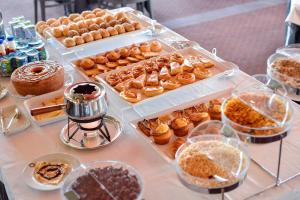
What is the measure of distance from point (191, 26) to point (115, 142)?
278 centimetres

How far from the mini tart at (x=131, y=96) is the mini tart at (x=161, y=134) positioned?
22 centimetres

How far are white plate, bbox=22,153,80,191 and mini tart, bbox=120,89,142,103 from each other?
1.08ft

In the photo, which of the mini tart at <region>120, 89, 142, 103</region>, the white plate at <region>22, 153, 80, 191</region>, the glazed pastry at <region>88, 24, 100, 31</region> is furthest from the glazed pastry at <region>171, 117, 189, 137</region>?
the glazed pastry at <region>88, 24, 100, 31</region>

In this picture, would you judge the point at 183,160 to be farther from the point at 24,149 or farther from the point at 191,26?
the point at 191,26

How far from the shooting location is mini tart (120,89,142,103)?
1551 millimetres

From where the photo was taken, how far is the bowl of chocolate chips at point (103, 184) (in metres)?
1.04

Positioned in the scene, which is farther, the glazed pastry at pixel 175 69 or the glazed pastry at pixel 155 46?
the glazed pastry at pixel 155 46

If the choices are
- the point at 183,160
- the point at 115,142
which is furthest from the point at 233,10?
the point at 183,160

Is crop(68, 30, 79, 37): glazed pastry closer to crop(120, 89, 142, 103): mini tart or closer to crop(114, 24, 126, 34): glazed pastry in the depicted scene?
crop(114, 24, 126, 34): glazed pastry

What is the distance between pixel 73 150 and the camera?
4.58 ft

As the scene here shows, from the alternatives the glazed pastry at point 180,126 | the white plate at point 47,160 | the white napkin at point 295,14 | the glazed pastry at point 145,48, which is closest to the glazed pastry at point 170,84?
the glazed pastry at point 180,126

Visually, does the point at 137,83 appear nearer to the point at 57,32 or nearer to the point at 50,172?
the point at 50,172

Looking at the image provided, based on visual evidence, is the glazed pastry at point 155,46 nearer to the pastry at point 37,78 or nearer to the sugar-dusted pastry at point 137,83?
the sugar-dusted pastry at point 137,83

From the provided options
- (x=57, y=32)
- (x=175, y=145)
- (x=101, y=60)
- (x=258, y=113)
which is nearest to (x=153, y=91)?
(x=175, y=145)
